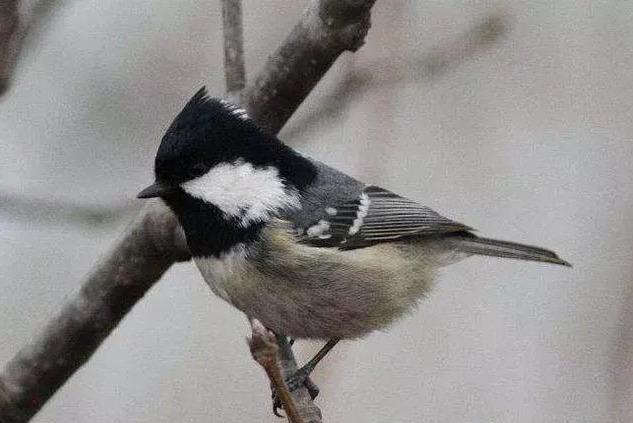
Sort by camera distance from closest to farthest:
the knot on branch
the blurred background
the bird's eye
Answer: the knot on branch < the bird's eye < the blurred background

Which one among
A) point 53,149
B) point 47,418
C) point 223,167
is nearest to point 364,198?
point 223,167

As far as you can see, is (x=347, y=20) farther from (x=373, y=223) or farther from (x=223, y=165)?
(x=373, y=223)

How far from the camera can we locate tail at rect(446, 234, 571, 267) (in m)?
1.56

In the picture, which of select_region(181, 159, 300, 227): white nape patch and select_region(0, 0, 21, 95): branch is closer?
select_region(0, 0, 21, 95): branch

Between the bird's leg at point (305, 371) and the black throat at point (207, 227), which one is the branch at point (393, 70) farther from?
the bird's leg at point (305, 371)

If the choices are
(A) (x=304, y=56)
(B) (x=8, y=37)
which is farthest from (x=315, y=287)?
(B) (x=8, y=37)

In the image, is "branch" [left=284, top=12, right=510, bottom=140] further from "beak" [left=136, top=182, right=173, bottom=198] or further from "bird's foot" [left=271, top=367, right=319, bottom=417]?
"bird's foot" [left=271, top=367, right=319, bottom=417]

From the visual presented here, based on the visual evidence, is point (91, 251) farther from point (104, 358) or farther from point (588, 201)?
point (588, 201)

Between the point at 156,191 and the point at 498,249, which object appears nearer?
the point at 156,191

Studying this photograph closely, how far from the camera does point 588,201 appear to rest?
2.32 meters

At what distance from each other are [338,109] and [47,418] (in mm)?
1506

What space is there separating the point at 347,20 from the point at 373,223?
0.42 meters

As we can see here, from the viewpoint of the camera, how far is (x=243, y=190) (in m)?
1.36

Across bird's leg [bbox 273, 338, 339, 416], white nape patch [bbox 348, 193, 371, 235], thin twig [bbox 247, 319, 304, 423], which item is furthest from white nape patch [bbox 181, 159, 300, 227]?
thin twig [bbox 247, 319, 304, 423]
